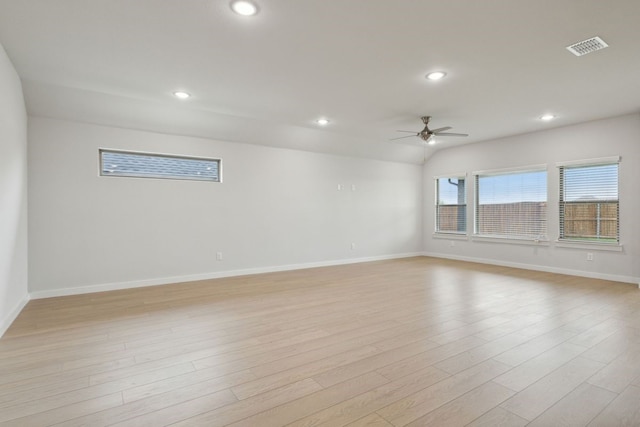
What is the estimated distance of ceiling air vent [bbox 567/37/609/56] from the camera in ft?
9.21

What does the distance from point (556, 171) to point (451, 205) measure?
2364 mm

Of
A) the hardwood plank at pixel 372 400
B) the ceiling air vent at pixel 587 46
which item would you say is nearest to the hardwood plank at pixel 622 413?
the hardwood plank at pixel 372 400

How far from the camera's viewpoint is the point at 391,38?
2775mm

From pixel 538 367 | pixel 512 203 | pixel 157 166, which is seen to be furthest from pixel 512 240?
pixel 157 166

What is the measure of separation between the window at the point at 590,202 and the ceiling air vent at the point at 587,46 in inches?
132

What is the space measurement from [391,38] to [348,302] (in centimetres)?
301

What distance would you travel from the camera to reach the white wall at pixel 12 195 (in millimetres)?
3033

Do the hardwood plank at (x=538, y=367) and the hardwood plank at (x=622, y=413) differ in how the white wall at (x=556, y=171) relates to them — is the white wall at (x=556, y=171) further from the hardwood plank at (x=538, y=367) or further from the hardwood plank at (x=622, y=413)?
the hardwood plank at (x=622, y=413)

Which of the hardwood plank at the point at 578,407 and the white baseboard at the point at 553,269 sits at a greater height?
the hardwood plank at the point at 578,407

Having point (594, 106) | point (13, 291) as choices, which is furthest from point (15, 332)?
point (594, 106)

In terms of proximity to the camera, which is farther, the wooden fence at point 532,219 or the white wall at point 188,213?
the wooden fence at point 532,219

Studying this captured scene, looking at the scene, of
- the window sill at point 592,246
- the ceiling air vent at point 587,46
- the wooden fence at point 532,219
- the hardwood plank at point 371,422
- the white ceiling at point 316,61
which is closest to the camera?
the hardwood plank at point 371,422

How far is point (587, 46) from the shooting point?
2896 millimetres

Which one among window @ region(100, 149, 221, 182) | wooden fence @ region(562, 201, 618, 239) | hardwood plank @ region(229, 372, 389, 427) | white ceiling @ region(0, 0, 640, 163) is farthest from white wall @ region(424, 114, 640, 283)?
window @ region(100, 149, 221, 182)
